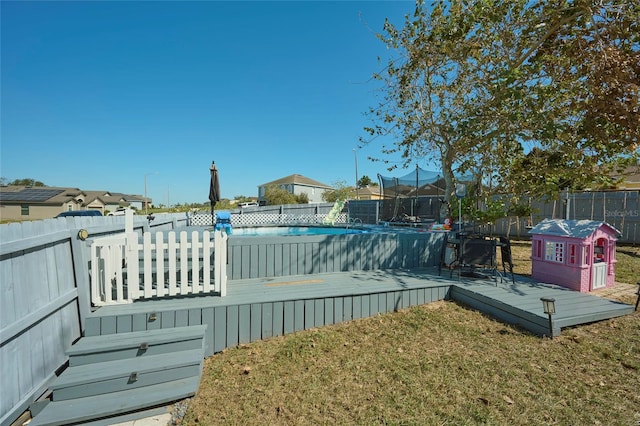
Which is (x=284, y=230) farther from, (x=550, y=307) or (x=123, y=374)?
(x=550, y=307)

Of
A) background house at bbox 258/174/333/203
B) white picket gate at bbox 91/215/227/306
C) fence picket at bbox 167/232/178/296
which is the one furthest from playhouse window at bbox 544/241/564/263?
background house at bbox 258/174/333/203

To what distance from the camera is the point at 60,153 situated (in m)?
28.3

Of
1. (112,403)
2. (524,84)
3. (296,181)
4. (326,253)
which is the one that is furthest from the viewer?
(296,181)

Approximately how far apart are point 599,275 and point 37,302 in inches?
292

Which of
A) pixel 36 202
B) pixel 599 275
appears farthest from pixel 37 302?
pixel 36 202

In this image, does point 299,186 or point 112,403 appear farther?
point 299,186

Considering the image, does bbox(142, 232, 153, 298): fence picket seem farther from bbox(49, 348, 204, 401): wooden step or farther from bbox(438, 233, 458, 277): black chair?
bbox(438, 233, 458, 277): black chair

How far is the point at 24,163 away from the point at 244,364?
37.1 m

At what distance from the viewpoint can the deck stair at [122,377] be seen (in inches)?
82.6

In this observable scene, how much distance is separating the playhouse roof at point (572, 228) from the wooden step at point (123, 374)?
559 cm

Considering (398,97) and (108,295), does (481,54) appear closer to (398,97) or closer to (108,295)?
(398,97)

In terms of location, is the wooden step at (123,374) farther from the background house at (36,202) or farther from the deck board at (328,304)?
the background house at (36,202)

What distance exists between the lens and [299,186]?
4900 centimetres

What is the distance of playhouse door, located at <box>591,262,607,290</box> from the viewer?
14.7 feet
